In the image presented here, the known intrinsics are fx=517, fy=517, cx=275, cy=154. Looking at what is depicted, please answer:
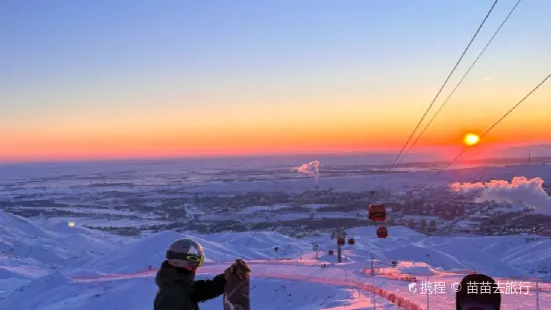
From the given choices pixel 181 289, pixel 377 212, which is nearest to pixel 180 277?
pixel 181 289

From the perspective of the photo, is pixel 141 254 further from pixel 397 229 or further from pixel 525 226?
pixel 525 226

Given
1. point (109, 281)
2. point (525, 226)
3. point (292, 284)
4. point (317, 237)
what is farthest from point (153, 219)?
point (292, 284)

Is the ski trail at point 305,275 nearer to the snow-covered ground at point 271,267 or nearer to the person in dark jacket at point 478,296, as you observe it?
the snow-covered ground at point 271,267

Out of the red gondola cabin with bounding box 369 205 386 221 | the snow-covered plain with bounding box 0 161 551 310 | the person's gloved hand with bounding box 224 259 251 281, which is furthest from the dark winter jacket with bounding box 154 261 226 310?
the red gondola cabin with bounding box 369 205 386 221

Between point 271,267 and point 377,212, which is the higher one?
point 377,212

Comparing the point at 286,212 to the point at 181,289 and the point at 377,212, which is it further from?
the point at 181,289

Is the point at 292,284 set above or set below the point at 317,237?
above

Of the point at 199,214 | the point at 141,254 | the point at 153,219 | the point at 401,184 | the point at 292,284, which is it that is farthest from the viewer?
the point at 401,184
